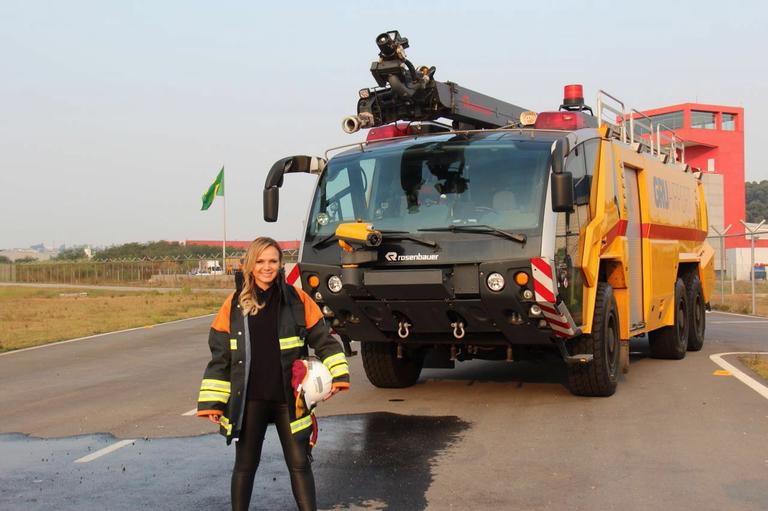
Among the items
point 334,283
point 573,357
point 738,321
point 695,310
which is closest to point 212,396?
point 334,283

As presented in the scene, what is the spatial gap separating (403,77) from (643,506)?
5.58m

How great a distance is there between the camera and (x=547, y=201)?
8.68 m

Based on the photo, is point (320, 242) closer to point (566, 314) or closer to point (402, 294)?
point (402, 294)

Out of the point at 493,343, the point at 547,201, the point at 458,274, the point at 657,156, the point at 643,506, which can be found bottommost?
the point at 643,506

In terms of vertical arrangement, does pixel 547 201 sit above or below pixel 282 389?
above

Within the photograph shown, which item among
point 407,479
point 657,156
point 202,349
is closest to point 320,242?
point 407,479

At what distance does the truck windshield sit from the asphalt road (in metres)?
1.92

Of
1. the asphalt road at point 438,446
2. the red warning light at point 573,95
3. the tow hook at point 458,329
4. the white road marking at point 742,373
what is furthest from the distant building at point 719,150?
the tow hook at point 458,329

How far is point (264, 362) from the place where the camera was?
195 inches

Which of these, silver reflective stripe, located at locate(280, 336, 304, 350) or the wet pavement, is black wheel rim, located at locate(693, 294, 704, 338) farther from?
silver reflective stripe, located at locate(280, 336, 304, 350)

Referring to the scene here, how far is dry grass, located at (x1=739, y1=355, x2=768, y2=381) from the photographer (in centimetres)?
1173

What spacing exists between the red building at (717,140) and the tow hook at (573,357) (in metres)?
67.4

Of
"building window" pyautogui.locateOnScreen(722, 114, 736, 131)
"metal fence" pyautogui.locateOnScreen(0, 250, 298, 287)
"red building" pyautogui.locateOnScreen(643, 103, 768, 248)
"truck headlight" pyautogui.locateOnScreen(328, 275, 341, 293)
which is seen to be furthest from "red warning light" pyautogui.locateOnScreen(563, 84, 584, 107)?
"building window" pyautogui.locateOnScreen(722, 114, 736, 131)

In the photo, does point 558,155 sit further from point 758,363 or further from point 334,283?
point 758,363
